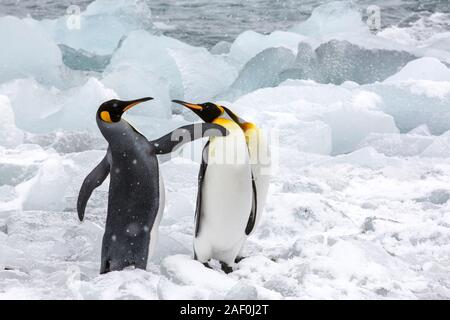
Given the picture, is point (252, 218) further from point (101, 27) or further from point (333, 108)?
point (101, 27)

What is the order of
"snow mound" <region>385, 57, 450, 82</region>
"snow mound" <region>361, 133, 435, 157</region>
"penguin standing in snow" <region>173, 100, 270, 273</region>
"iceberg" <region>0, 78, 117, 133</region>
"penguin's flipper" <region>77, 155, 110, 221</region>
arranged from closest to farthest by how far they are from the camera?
"penguin's flipper" <region>77, 155, 110, 221</region> → "penguin standing in snow" <region>173, 100, 270, 273</region> → "snow mound" <region>361, 133, 435, 157</region> → "iceberg" <region>0, 78, 117, 133</region> → "snow mound" <region>385, 57, 450, 82</region>

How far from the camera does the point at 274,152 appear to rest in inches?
189

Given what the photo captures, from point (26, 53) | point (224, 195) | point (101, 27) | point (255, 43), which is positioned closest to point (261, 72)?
point (255, 43)

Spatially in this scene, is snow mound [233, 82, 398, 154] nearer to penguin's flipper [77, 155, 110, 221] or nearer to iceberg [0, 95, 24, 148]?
iceberg [0, 95, 24, 148]

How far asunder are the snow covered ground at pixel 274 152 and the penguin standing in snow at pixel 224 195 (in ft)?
0.36

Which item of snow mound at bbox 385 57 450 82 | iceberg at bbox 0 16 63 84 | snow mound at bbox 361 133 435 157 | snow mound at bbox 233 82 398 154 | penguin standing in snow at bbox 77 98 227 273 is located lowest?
snow mound at bbox 361 133 435 157

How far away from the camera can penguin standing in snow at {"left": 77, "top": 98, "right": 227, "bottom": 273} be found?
243cm

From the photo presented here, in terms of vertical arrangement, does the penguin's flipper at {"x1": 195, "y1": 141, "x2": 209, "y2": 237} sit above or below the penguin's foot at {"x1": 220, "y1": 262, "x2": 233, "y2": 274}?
above

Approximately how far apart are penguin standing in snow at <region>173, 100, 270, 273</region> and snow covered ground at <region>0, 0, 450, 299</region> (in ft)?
0.36

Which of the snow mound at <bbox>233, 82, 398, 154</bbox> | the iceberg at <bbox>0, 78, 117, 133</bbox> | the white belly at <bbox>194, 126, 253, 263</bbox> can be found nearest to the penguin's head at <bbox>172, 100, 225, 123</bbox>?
the white belly at <bbox>194, 126, 253, 263</bbox>

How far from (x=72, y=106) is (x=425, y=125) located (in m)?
2.56

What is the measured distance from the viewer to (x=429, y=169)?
4457 millimetres

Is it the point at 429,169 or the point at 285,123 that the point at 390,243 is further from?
the point at 285,123
